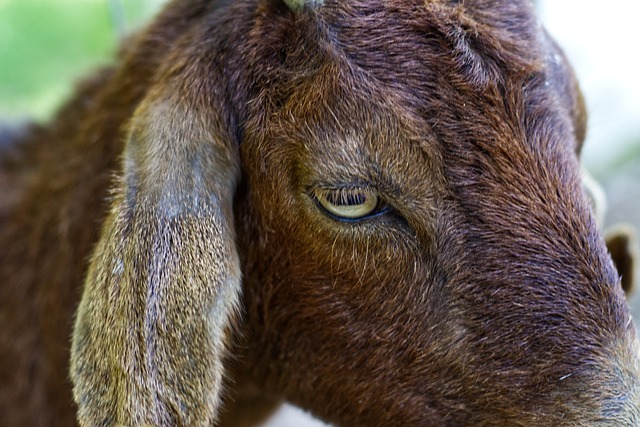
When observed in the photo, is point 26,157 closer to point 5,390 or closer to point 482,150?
point 5,390

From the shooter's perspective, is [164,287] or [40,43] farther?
[40,43]

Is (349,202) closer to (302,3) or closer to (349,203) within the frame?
(349,203)

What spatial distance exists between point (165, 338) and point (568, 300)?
4.22ft

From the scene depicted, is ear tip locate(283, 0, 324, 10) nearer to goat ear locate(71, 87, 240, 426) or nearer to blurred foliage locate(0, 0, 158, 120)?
goat ear locate(71, 87, 240, 426)

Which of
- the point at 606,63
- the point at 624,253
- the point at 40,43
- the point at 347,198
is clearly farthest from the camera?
the point at 40,43

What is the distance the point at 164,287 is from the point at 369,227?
2.28ft

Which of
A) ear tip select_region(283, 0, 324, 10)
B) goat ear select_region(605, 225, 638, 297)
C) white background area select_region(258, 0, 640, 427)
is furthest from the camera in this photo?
white background area select_region(258, 0, 640, 427)

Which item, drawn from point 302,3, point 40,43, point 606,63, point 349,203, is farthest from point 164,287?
point 40,43

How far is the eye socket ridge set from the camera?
89.7 inches

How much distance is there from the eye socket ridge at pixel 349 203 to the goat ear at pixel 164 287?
362mm

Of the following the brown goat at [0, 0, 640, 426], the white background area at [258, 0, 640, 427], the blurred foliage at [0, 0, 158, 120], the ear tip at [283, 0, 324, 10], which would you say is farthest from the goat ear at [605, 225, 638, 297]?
the blurred foliage at [0, 0, 158, 120]

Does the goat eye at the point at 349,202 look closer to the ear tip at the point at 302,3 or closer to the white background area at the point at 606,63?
the ear tip at the point at 302,3

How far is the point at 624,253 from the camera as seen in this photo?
10.3 feet

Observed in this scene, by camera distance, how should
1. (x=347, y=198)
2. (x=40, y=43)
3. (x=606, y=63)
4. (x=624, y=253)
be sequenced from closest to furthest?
1. (x=347, y=198)
2. (x=624, y=253)
3. (x=606, y=63)
4. (x=40, y=43)
